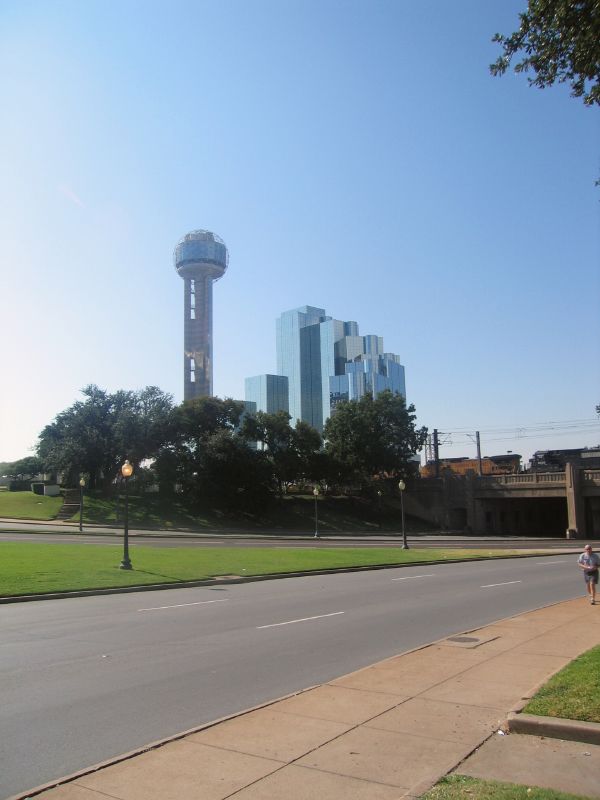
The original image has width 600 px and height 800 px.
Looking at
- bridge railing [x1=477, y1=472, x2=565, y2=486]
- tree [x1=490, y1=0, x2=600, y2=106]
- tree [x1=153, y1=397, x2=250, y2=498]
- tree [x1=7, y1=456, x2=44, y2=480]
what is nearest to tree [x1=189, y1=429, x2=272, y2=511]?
tree [x1=153, y1=397, x2=250, y2=498]

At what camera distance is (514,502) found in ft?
255

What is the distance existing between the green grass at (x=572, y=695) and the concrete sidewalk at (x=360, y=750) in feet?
1.15

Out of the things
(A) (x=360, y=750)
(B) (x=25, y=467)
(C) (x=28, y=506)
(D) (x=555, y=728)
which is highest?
(B) (x=25, y=467)

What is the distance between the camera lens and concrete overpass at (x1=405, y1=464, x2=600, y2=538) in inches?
2542

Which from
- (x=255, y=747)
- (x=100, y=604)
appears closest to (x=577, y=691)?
(x=255, y=747)

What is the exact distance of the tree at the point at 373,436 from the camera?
8325 centimetres

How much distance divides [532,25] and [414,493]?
246ft

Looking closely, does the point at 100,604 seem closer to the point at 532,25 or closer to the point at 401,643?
the point at 401,643

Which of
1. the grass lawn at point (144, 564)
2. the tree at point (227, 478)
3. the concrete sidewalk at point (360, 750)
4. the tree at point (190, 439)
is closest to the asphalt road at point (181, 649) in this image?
the concrete sidewalk at point (360, 750)

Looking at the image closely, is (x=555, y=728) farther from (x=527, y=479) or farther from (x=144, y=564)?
(x=527, y=479)

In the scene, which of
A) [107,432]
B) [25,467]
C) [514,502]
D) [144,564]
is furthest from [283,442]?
[25,467]

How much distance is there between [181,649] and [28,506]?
64147 mm

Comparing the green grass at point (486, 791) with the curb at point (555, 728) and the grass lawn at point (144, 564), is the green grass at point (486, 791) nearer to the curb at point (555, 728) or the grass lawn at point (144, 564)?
the curb at point (555, 728)

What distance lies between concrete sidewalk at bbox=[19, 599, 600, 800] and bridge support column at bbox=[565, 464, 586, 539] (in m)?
60.2
